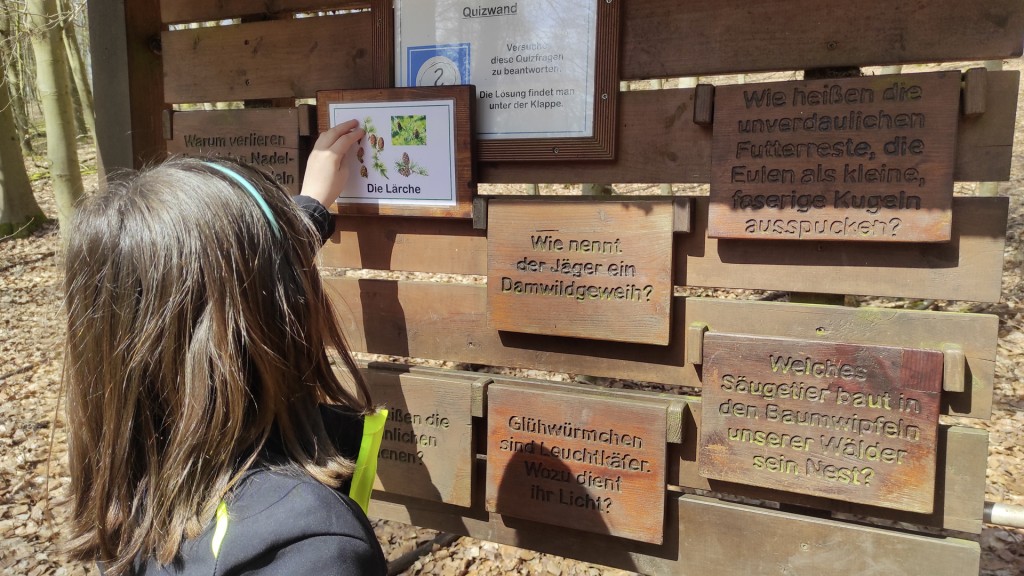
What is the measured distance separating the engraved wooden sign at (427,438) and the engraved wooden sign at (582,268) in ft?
1.17

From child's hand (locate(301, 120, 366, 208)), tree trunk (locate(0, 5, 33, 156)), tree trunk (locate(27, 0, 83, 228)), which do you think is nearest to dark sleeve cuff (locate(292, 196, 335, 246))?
child's hand (locate(301, 120, 366, 208))

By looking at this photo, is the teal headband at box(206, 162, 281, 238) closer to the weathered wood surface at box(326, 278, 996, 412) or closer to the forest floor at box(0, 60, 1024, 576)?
the forest floor at box(0, 60, 1024, 576)

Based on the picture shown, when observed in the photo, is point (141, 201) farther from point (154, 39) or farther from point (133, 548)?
point (154, 39)

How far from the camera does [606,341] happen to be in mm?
2311

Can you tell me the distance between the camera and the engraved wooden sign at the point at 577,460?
2242mm

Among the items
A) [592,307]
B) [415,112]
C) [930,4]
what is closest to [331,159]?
[415,112]

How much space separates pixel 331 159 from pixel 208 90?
0.73 metres

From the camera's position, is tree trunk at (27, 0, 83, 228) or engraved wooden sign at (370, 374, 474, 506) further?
tree trunk at (27, 0, 83, 228)

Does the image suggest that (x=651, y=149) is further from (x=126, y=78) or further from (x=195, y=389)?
(x=126, y=78)

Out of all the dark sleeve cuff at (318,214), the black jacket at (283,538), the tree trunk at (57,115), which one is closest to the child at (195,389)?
the black jacket at (283,538)

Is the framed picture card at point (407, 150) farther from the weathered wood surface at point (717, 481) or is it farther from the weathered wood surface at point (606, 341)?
the weathered wood surface at point (717, 481)

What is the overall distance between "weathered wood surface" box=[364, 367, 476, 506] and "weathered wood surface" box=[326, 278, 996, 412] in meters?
0.10

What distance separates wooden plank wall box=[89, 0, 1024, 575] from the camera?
6.15ft

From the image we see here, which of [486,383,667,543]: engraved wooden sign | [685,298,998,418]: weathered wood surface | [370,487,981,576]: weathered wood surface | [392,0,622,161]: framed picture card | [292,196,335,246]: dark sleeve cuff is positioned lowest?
[370,487,981,576]: weathered wood surface
